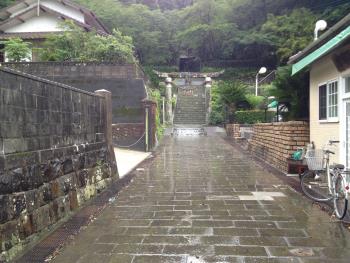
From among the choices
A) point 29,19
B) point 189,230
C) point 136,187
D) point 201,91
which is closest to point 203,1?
point 201,91

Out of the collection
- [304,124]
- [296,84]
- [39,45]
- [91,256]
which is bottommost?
[91,256]

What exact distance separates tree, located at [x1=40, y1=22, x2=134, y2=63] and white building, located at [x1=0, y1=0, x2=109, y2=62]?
18.7 feet

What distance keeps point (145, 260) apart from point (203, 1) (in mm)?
46623

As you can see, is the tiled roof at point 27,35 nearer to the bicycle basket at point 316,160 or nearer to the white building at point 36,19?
the white building at point 36,19

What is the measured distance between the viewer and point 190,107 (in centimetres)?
3272

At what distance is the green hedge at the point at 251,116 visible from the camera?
23.8 m

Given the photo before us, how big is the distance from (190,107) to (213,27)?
1541 cm

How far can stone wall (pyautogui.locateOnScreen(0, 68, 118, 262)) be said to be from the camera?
13.0 ft

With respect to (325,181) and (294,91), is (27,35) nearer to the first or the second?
(294,91)

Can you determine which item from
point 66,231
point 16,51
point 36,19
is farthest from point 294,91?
point 36,19

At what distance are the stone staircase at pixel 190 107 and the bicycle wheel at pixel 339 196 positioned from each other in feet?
77.5

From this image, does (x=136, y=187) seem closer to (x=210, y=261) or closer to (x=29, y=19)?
(x=210, y=261)

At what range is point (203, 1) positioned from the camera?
46594 millimetres

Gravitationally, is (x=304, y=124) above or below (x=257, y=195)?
above
